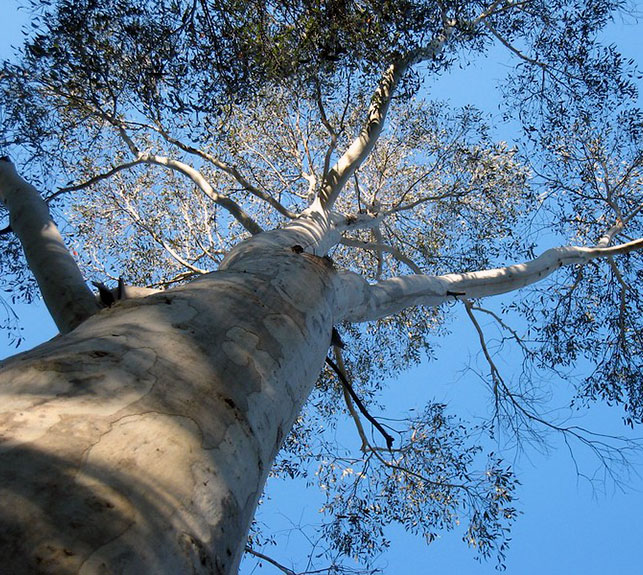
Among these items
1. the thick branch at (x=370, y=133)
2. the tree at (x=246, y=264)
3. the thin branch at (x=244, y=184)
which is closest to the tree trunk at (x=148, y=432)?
the tree at (x=246, y=264)

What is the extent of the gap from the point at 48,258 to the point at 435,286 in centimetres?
248

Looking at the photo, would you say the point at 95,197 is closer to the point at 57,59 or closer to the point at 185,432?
the point at 57,59

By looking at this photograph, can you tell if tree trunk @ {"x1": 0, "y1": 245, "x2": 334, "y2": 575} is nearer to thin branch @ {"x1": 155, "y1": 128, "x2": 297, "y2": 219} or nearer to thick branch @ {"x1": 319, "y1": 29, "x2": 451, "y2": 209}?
thick branch @ {"x1": 319, "y1": 29, "x2": 451, "y2": 209}

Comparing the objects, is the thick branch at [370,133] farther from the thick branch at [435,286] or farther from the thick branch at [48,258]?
the thick branch at [48,258]

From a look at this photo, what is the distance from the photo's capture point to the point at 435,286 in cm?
402

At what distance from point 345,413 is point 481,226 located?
2991 mm

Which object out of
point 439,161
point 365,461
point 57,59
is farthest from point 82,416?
point 439,161

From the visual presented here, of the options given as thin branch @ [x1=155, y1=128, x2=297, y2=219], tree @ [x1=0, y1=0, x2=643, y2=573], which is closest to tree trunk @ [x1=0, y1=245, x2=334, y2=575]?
tree @ [x1=0, y1=0, x2=643, y2=573]

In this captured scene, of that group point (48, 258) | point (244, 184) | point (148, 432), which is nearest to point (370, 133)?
point (244, 184)

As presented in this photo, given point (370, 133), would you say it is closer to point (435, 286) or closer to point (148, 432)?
point (435, 286)

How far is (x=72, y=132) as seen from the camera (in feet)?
20.3

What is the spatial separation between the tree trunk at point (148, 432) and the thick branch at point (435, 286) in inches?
48.1

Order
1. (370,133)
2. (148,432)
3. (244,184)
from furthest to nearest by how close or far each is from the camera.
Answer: (244,184) < (370,133) < (148,432)

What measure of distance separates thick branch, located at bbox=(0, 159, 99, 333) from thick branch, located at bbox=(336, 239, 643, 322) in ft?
3.91
